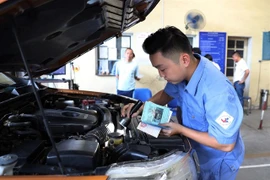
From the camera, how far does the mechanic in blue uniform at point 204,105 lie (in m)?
1.04

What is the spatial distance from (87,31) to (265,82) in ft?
20.4

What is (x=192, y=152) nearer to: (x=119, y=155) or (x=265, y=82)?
(x=119, y=155)

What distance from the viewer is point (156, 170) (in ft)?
2.88

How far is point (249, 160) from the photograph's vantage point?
9.46ft

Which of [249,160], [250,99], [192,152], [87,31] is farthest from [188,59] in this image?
[250,99]

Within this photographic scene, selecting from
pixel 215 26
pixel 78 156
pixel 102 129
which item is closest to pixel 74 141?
pixel 78 156

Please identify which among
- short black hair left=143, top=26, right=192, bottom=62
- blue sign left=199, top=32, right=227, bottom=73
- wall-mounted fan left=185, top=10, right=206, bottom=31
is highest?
wall-mounted fan left=185, top=10, right=206, bottom=31

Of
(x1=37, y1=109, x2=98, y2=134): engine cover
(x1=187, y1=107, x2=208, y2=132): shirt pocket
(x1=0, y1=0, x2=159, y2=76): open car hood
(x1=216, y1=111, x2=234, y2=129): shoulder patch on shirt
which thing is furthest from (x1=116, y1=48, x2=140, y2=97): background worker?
(x1=216, y1=111, x2=234, y2=129): shoulder patch on shirt

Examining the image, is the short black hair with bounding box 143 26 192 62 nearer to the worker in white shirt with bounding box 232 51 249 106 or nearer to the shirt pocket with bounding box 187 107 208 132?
the shirt pocket with bounding box 187 107 208 132

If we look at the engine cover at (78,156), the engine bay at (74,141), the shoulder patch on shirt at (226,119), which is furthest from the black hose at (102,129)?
the shoulder patch on shirt at (226,119)

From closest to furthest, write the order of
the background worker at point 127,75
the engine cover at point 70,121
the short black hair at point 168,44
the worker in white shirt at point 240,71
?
the short black hair at point 168,44, the engine cover at point 70,121, the background worker at point 127,75, the worker in white shirt at point 240,71

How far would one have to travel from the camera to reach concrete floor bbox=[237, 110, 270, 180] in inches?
99.0

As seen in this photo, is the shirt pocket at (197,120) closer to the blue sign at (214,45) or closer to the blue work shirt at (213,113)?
the blue work shirt at (213,113)

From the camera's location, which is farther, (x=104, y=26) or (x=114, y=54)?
(x=114, y=54)
